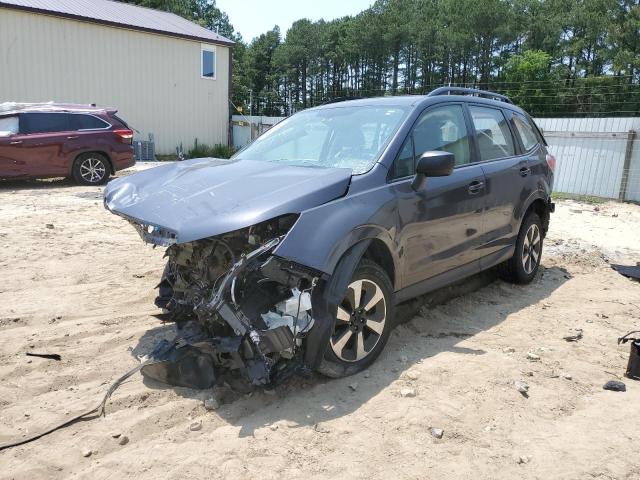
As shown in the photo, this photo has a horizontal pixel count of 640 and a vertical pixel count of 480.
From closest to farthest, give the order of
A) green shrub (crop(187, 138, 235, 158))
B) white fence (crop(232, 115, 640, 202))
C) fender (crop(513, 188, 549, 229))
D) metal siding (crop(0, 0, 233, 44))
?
fender (crop(513, 188, 549, 229)) < white fence (crop(232, 115, 640, 202)) < metal siding (crop(0, 0, 233, 44)) < green shrub (crop(187, 138, 235, 158))

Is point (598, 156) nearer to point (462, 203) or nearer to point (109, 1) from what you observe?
point (462, 203)

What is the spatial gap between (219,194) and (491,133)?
118 inches

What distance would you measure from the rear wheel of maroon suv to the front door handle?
9900 millimetres

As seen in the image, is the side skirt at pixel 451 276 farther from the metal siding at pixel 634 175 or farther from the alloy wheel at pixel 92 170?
the alloy wheel at pixel 92 170

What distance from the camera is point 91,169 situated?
12.3m

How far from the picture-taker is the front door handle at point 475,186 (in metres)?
4.63

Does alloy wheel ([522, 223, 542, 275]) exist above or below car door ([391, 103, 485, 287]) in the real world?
below

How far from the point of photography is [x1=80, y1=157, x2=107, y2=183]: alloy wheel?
12.2 meters

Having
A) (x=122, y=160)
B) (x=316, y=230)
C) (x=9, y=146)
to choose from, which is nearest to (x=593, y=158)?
(x=122, y=160)

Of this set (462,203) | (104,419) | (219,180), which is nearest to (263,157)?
(219,180)

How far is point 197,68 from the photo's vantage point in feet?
71.0

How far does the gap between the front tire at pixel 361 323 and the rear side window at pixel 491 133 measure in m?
1.94

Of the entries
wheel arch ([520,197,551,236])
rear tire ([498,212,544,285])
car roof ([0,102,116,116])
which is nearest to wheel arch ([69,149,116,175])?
car roof ([0,102,116,116])

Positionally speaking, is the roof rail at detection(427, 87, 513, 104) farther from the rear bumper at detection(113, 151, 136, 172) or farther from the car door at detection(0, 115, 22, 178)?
the car door at detection(0, 115, 22, 178)
